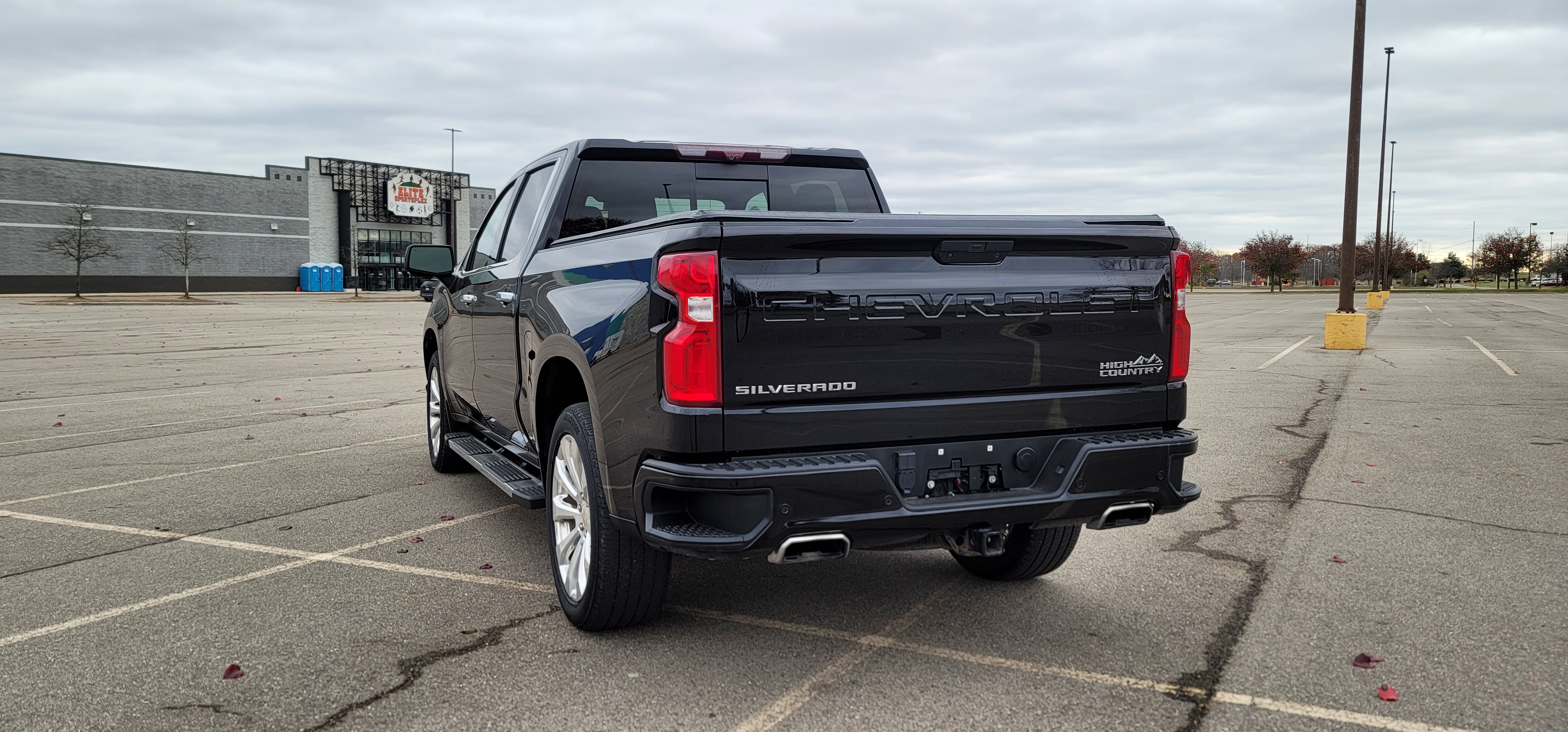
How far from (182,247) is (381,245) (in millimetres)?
15359

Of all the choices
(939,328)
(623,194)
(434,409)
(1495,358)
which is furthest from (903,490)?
(1495,358)

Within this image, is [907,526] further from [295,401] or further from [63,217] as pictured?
[63,217]

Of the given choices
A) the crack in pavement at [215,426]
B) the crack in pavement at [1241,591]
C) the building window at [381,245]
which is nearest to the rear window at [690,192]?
the crack in pavement at [1241,591]

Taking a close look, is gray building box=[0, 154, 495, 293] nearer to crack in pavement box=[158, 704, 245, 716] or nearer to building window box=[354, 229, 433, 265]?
building window box=[354, 229, 433, 265]

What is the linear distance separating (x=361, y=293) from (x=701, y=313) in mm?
70466

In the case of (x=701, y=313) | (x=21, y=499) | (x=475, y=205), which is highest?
(x=475, y=205)

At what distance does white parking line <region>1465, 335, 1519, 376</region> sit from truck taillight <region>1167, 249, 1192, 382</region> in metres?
12.3

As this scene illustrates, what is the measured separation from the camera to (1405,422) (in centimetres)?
941

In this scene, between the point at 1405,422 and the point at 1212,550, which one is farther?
the point at 1405,422

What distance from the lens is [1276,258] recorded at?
89250 millimetres

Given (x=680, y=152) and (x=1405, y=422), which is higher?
(x=680, y=152)

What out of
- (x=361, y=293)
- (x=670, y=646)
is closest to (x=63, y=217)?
(x=361, y=293)

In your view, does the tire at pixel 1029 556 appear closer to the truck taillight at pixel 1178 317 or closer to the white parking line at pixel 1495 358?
the truck taillight at pixel 1178 317

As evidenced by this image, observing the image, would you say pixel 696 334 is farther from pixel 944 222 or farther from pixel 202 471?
pixel 202 471
